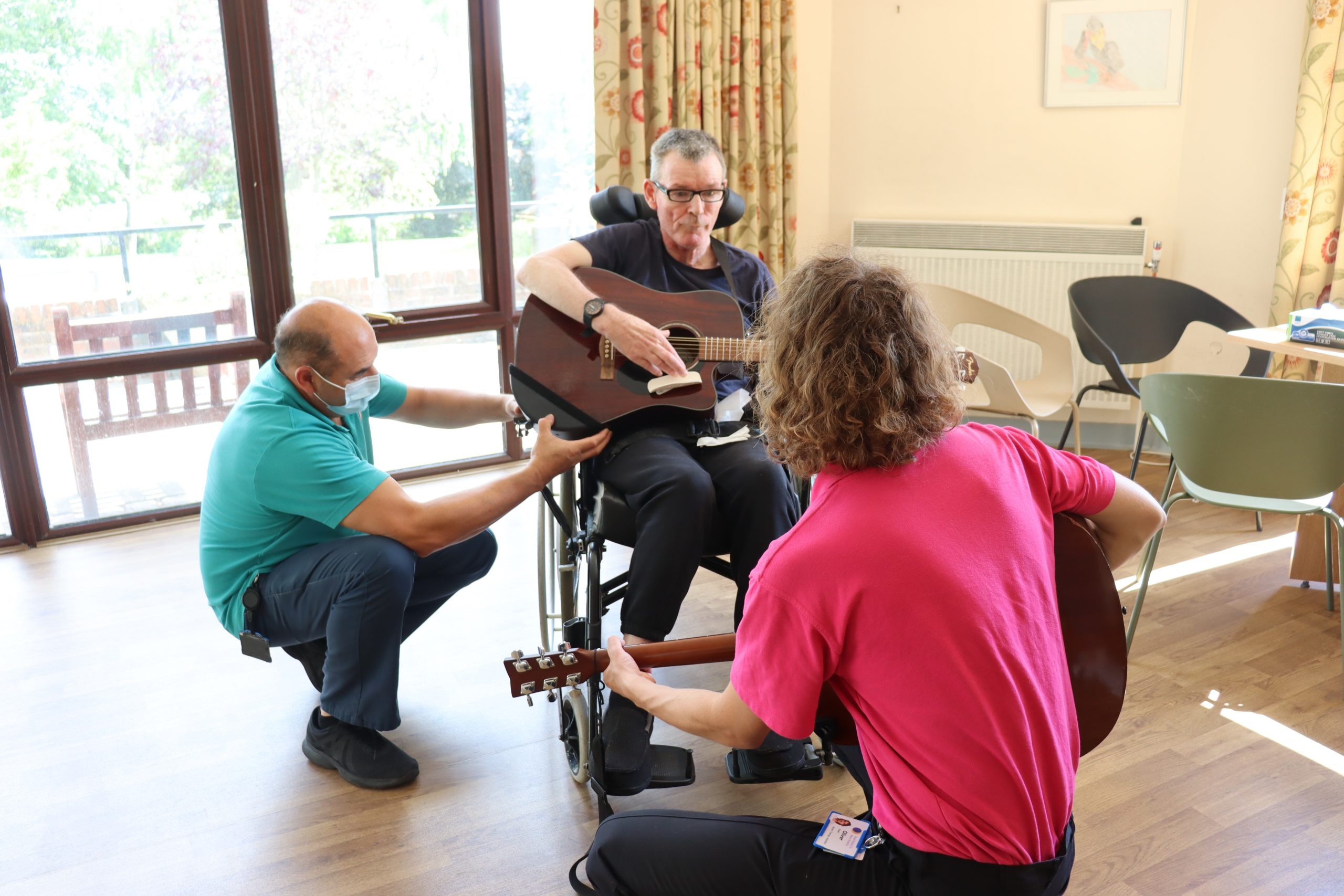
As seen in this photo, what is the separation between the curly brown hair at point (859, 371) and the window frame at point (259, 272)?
2757mm

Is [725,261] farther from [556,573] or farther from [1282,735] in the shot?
[1282,735]

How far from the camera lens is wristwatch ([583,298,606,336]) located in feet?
7.49

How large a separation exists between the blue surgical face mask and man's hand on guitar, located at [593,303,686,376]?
1.57 ft

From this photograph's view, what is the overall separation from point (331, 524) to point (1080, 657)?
4.48 feet

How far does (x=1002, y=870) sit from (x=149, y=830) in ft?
5.30

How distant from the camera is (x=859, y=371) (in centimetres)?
117

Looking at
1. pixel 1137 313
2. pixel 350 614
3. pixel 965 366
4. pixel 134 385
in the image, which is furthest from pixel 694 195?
pixel 134 385

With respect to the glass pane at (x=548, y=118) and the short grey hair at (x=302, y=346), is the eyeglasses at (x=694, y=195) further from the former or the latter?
the glass pane at (x=548, y=118)

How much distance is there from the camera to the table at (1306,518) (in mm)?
2781

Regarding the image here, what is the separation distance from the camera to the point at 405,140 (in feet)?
12.6

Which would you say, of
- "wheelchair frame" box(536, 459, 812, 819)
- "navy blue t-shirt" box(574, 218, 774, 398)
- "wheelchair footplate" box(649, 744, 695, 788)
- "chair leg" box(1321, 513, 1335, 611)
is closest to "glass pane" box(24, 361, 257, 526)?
"wheelchair frame" box(536, 459, 812, 819)

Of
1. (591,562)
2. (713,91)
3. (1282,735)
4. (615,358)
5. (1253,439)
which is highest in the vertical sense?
(713,91)

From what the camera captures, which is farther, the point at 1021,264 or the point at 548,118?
the point at 1021,264

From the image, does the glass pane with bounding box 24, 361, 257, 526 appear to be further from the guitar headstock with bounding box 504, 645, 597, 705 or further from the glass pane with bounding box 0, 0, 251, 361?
the guitar headstock with bounding box 504, 645, 597, 705
